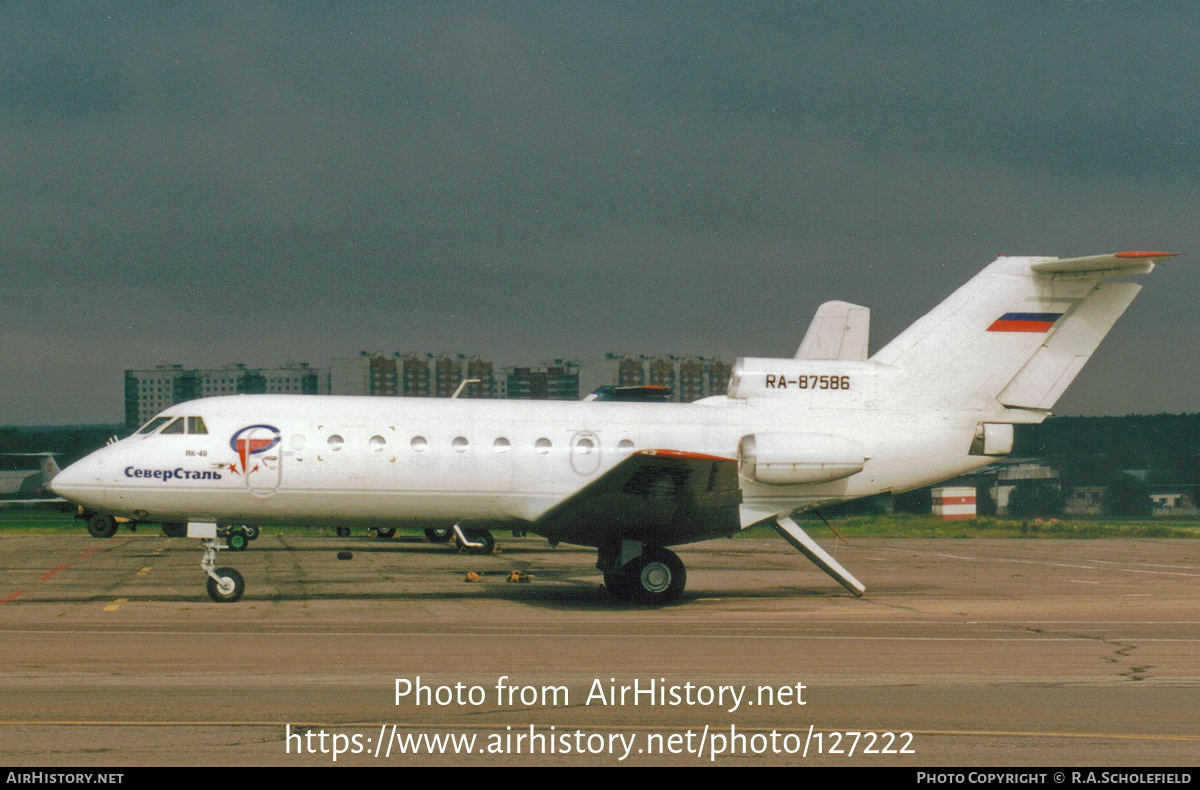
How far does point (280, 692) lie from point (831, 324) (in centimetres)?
2109

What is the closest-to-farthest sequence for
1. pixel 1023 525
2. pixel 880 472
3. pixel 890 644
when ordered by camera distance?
pixel 890 644 < pixel 880 472 < pixel 1023 525

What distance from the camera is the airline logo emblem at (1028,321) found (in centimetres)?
1814

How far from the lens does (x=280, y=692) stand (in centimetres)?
936

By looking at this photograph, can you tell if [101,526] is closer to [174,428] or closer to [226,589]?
[174,428]

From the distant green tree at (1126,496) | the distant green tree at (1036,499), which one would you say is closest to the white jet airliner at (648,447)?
the distant green tree at (1036,499)

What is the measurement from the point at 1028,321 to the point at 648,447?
22.9ft

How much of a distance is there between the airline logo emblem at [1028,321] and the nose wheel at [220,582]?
13403mm

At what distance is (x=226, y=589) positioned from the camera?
16.4 meters

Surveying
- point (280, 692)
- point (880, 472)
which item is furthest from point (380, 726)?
point (880, 472)

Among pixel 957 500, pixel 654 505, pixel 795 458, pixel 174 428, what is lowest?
pixel 957 500

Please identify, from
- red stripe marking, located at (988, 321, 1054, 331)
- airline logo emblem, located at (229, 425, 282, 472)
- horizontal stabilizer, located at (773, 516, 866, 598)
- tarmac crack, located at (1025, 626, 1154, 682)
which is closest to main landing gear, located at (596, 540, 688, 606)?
horizontal stabilizer, located at (773, 516, 866, 598)

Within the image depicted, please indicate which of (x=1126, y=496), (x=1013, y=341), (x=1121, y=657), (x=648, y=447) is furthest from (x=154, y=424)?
(x=1126, y=496)

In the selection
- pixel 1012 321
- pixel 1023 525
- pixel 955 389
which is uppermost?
pixel 1012 321
